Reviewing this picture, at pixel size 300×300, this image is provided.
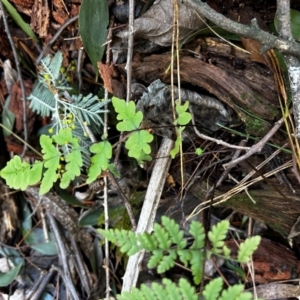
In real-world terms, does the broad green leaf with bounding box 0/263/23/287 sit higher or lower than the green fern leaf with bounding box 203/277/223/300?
lower

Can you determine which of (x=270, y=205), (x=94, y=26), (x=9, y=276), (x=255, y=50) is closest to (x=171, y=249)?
(x=270, y=205)

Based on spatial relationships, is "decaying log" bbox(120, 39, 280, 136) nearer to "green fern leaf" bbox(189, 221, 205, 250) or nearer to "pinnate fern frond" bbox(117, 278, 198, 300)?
"green fern leaf" bbox(189, 221, 205, 250)

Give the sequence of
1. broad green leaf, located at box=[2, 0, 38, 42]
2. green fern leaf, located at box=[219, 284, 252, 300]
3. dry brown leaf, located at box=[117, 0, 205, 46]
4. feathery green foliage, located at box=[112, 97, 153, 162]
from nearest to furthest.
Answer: green fern leaf, located at box=[219, 284, 252, 300]
feathery green foliage, located at box=[112, 97, 153, 162]
dry brown leaf, located at box=[117, 0, 205, 46]
broad green leaf, located at box=[2, 0, 38, 42]

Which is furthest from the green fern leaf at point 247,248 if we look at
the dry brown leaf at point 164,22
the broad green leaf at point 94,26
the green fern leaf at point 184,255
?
the broad green leaf at point 94,26

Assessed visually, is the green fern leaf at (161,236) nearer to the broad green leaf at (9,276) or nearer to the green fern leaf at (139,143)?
the green fern leaf at (139,143)

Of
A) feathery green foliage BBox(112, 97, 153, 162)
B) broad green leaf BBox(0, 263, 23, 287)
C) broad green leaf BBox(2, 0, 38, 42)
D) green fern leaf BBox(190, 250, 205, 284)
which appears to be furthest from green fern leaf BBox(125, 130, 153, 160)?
broad green leaf BBox(0, 263, 23, 287)

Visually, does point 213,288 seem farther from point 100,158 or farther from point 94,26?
point 94,26
